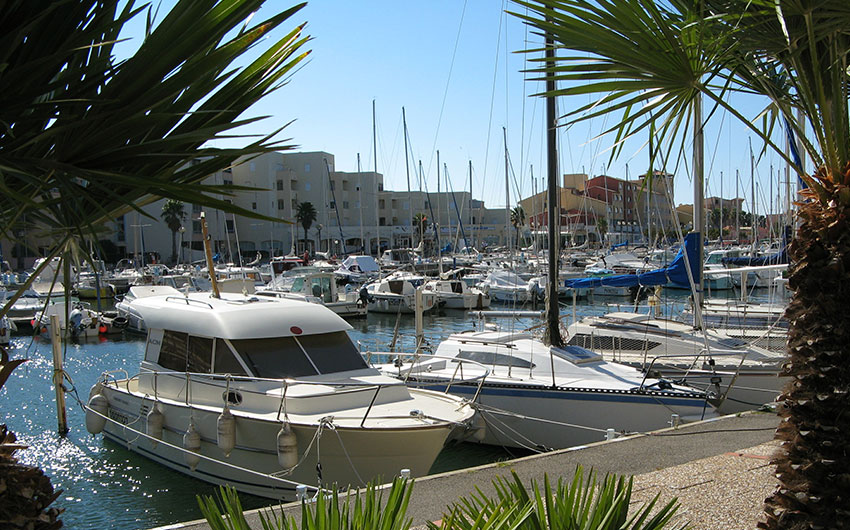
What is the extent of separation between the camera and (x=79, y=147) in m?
2.71

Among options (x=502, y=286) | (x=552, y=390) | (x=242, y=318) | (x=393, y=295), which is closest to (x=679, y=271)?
(x=552, y=390)

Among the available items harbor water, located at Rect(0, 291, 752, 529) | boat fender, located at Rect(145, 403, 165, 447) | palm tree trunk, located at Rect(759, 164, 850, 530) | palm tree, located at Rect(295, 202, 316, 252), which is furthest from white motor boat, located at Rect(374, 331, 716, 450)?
palm tree, located at Rect(295, 202, 316, 252)

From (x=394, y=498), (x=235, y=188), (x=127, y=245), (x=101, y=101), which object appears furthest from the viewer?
(x=127, y=245)

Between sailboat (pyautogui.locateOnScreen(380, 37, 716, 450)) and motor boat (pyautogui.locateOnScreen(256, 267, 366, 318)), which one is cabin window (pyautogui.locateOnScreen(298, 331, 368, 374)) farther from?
motor boat (pyautogui.locateOnScreen(256, 267, 366, 318))

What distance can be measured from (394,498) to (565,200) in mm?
100601

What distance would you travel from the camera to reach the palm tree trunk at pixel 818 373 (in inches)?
160

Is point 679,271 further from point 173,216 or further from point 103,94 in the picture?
point 173,216

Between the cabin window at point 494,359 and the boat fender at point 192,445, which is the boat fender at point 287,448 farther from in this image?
the cabin window at point 494,359

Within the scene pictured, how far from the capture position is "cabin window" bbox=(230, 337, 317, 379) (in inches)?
468

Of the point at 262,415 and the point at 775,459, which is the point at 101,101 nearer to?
the point at 775,459

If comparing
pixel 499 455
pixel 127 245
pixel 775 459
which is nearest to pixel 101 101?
pixel 775 459

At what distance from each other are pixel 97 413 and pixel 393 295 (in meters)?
29.6

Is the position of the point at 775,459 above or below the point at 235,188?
below

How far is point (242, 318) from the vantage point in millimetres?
12289
